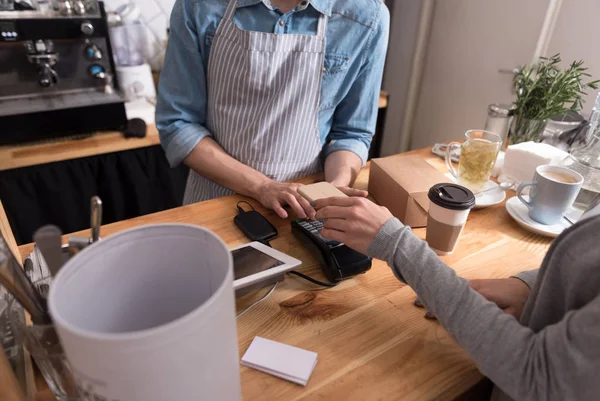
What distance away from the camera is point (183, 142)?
3.37 feet

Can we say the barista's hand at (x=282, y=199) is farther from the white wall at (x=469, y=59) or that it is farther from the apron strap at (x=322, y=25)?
the white wall at (x=469, y=59)

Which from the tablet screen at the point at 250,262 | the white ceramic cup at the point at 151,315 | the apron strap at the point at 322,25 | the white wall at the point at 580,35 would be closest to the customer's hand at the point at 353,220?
the tablet screen at the point at 250,262

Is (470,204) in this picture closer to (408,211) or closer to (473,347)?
(408,211)

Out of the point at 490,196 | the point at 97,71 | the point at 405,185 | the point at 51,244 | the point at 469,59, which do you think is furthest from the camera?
the point at 469,59

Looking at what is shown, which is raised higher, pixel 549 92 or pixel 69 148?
pixel 549 92

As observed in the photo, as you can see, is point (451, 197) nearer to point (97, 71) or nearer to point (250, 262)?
point (250, 262)

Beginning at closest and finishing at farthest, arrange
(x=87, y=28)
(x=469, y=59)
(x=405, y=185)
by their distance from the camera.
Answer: (x=405, y=185) < (x=87, y=28) < (x=469, y=59)

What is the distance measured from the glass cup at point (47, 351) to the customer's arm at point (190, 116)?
1.74ft

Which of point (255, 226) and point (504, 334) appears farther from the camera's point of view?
point (255, 226)

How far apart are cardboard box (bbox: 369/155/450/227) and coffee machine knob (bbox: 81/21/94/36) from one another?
3.62 feet

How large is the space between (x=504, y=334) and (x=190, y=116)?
0.86 meters

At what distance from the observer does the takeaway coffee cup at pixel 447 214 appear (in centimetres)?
74

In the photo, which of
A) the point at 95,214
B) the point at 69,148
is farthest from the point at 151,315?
the point at 69,148

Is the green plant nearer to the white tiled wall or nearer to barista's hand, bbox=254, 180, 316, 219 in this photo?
barista's hand, bbox=254, 180, 316, 219
